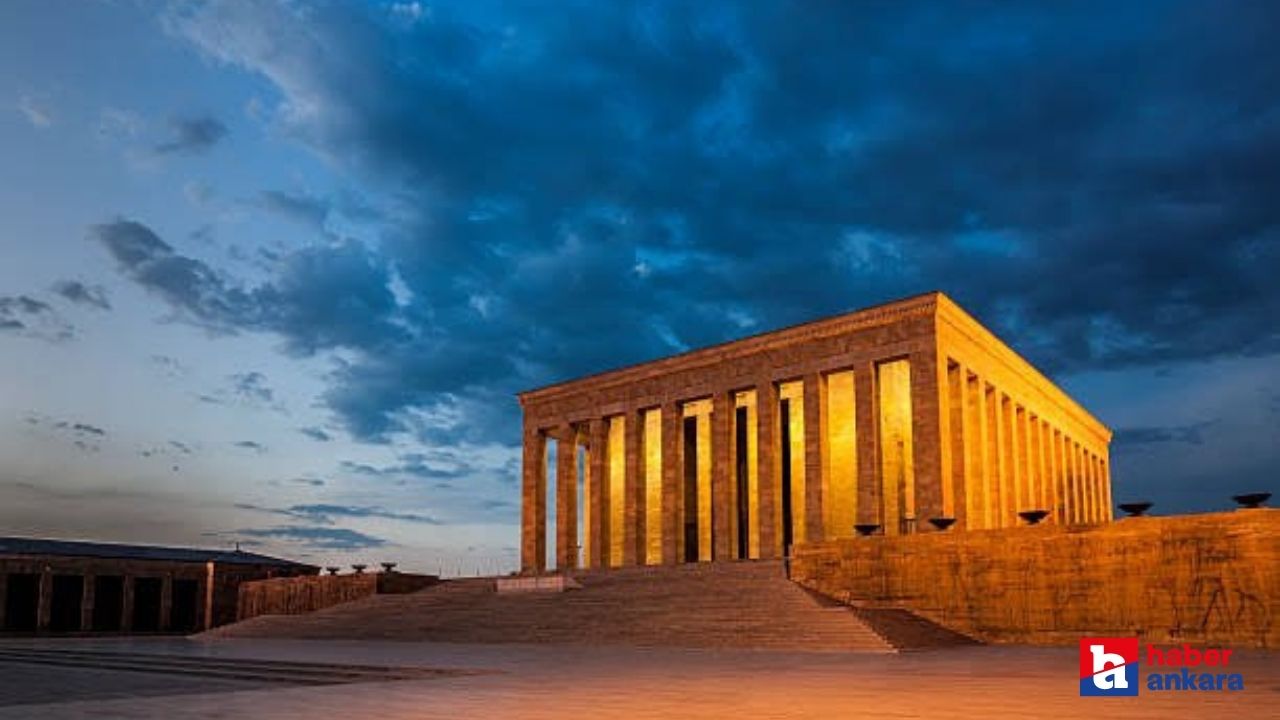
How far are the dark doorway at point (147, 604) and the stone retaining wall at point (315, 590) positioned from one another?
309 inches

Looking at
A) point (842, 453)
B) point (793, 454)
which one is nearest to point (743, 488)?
point (793, 454)

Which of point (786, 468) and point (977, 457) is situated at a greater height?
point (786, 468)

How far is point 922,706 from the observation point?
37.5 ft

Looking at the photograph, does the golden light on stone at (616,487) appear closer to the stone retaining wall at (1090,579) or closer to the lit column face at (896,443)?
the lit column face at (896,443)

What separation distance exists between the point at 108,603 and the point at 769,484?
126ft

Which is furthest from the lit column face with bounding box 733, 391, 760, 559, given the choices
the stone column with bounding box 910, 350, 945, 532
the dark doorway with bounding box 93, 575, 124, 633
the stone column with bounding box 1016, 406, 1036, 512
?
the dark doorway with bounding box 93, 575, 124, 633

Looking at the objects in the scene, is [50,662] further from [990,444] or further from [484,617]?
[990,444]

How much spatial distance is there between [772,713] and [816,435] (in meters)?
29.7

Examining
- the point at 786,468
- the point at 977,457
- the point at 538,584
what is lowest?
the point at 538,584

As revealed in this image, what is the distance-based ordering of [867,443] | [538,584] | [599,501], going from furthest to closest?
[599,501]
[867,443]
[538,584]

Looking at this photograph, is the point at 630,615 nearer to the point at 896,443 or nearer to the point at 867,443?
the point at 867,443

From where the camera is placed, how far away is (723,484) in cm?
4347

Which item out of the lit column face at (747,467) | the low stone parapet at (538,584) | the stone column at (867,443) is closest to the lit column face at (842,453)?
the lit column face at (747,467)

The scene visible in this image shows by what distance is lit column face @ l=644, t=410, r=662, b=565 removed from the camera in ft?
160
